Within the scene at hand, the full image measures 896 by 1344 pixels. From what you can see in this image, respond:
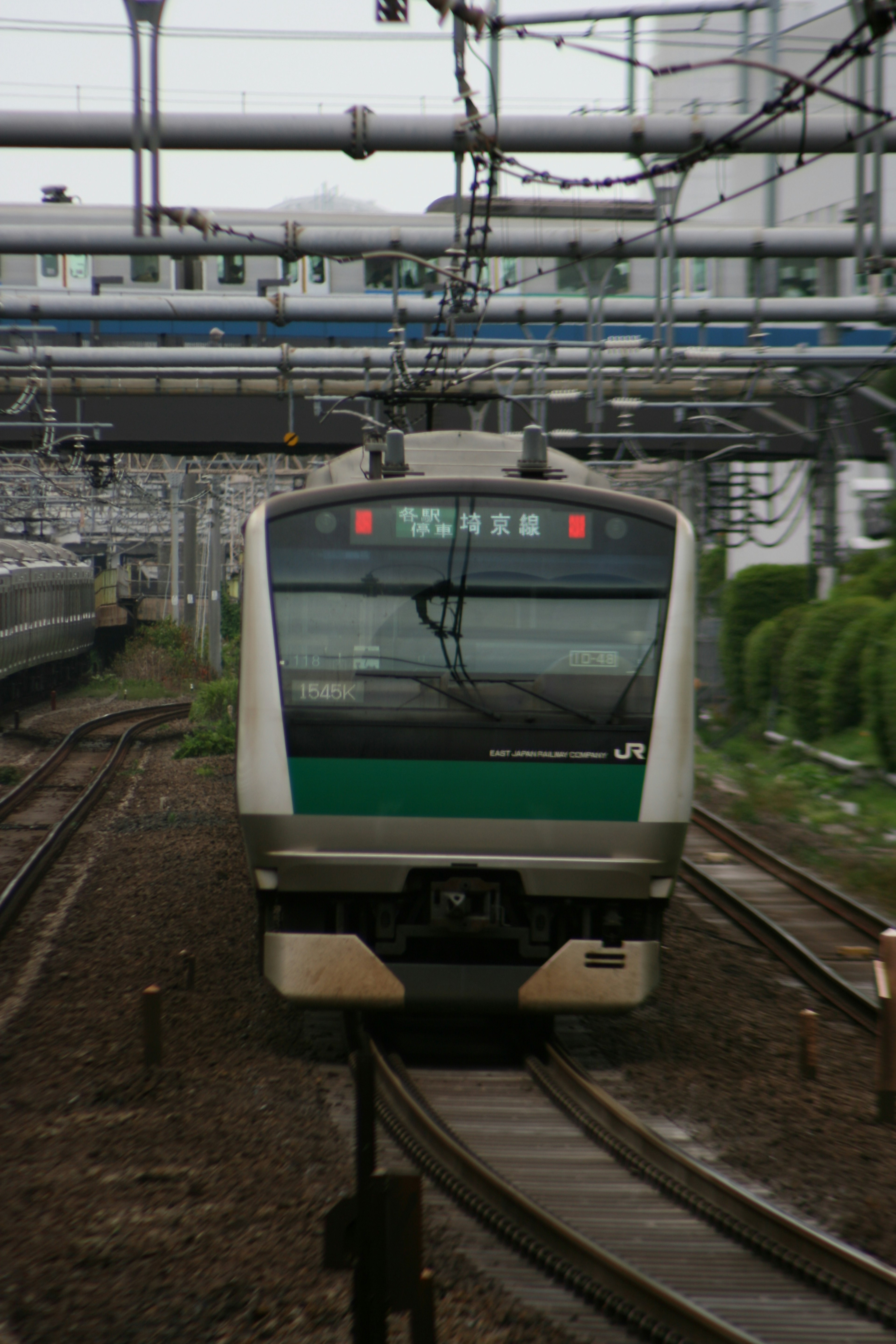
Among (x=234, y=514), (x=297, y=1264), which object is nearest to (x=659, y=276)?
(x=297, y=1264)

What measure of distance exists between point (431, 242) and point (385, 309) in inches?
115

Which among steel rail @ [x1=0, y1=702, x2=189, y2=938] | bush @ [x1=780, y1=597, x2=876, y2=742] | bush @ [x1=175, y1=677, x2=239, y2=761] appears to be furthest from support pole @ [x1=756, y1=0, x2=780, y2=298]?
bush @ [x1=175, y1=677, x2=239, y2=761]

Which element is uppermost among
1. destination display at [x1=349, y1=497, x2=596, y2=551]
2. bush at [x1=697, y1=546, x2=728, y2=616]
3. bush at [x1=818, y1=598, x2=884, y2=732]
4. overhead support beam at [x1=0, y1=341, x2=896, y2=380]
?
overhead support beam at [x1=0, y1=341, x2=896, y2=380]

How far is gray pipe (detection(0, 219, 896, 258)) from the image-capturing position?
10.3 m

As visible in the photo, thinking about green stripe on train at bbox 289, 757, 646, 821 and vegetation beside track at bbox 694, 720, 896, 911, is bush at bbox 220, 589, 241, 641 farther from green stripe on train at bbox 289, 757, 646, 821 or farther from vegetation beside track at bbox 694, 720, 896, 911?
green stripe on train at bbox 289, 757, 646, 821

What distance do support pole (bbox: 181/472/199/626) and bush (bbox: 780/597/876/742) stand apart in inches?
729

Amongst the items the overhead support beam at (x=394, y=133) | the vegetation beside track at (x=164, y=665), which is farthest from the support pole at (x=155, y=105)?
the vegetation beside track at (x=164, y=665)

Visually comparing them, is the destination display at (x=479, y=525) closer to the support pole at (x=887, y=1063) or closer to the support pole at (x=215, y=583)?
the support pole at (x=887, y=1063)

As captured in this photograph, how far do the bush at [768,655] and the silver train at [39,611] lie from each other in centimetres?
1497

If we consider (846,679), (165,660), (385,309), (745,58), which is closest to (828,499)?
(846,679)

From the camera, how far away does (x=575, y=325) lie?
2131 cm

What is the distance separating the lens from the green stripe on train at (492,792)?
6.46 m

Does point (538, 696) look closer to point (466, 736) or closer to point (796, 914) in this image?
point (466, 736)

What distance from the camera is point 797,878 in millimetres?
12641
